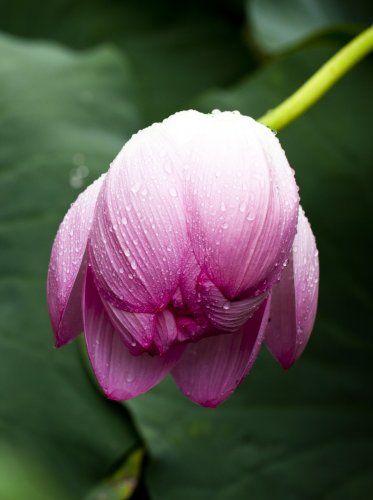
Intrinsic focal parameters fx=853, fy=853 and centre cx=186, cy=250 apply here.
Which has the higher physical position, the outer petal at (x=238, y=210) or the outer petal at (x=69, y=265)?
the outer petal at (x=238, y=210)

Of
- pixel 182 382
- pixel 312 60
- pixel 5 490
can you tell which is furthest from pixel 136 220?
pixel 312 60

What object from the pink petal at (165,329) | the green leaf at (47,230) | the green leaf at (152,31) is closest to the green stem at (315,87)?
the pink petal at (165,329)

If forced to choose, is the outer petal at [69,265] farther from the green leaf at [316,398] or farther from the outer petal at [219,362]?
the green leaf at [316,398]

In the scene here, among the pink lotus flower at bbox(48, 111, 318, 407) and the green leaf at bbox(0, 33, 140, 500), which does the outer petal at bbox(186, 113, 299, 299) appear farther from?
the green leaf at bbox(0, 33, 140, 500)

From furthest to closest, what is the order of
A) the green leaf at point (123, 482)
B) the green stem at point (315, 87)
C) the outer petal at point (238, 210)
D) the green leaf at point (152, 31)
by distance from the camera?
the green leaf at point (152, 31) < the green leaf at point (123, 482) < the green stem at point (315, 87) < the outer petal at point (238, 210)

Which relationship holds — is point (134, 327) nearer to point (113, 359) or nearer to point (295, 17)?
point (113, 359)

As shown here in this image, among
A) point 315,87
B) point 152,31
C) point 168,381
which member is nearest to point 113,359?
point 315,87
